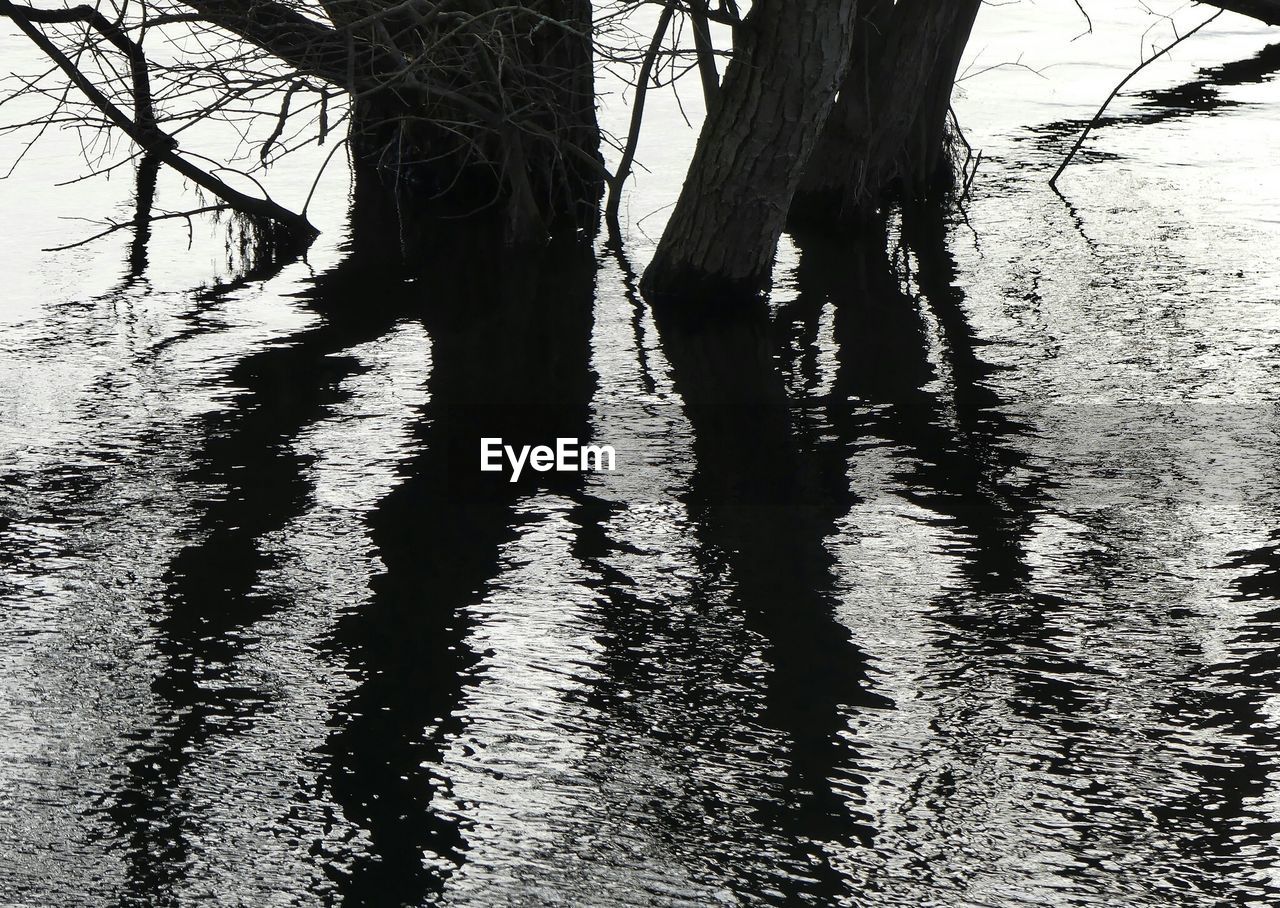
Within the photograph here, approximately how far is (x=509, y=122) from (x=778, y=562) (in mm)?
3738

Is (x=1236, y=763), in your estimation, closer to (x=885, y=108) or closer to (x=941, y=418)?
(x=941, y=418)

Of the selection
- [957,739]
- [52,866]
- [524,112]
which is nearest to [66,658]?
[52,866]

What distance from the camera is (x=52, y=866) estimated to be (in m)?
3.22

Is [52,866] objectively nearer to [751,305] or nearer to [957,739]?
[957,739]

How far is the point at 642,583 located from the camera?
180 inches

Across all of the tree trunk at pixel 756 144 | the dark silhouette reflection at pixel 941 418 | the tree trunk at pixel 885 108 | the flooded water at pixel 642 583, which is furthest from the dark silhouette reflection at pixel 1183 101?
the tree trunk at pixel 756 144

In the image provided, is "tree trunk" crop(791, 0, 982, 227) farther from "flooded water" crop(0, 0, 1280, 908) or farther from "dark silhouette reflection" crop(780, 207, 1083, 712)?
"flooded water" crop(0, 0, 1280, 908)

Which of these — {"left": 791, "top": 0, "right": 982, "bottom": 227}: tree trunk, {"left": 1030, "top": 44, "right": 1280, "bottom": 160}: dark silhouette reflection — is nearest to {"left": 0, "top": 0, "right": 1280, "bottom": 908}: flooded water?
{"left": 791, "top": 0, "right": 982, "bottom": 227}: tree trunk

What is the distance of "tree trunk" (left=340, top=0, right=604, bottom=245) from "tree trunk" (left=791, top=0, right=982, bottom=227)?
149 cm

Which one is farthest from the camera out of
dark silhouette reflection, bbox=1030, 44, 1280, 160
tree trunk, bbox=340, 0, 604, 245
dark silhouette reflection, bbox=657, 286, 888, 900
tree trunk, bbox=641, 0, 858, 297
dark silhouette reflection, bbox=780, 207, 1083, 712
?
dark silhouette reflection, bbox=1030, 44, 1280, 160
